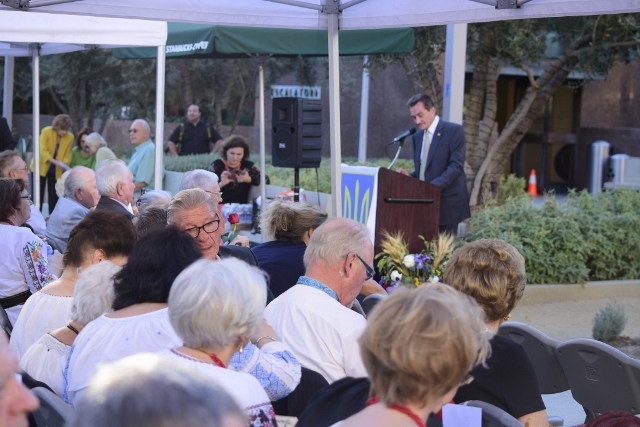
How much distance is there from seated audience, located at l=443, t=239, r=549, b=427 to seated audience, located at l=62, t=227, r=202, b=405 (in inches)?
38.8

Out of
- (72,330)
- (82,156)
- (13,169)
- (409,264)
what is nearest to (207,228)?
(72,330)

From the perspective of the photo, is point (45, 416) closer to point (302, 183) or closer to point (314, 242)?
point (314, 242)

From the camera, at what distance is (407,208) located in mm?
8180

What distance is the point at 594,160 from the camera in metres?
21.6

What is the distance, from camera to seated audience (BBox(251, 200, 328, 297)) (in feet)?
15.2

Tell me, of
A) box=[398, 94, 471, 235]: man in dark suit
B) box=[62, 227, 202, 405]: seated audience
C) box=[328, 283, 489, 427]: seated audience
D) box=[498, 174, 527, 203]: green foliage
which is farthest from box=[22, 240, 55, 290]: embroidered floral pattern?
box=[498, 174, 527, 203]: green foliage

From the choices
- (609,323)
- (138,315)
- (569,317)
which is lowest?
(569,317)

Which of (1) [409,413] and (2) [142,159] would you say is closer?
(1) [409,413]

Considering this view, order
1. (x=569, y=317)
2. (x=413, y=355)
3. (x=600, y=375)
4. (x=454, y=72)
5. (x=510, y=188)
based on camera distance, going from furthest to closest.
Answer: (x=510, y=188), (x=454, y=72), (x=569, y=317), (x=600, y=375), (x=413, y=355)

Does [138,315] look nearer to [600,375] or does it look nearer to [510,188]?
[600,375]

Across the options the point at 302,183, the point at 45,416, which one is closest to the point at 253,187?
the point at 302,183

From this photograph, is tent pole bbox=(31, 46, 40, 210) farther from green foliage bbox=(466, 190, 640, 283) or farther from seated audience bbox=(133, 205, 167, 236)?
seated audience bbox=(133, 205, 167, 236)

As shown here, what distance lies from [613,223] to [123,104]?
15952 millimetres

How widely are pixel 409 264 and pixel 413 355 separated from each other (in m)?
4.98
